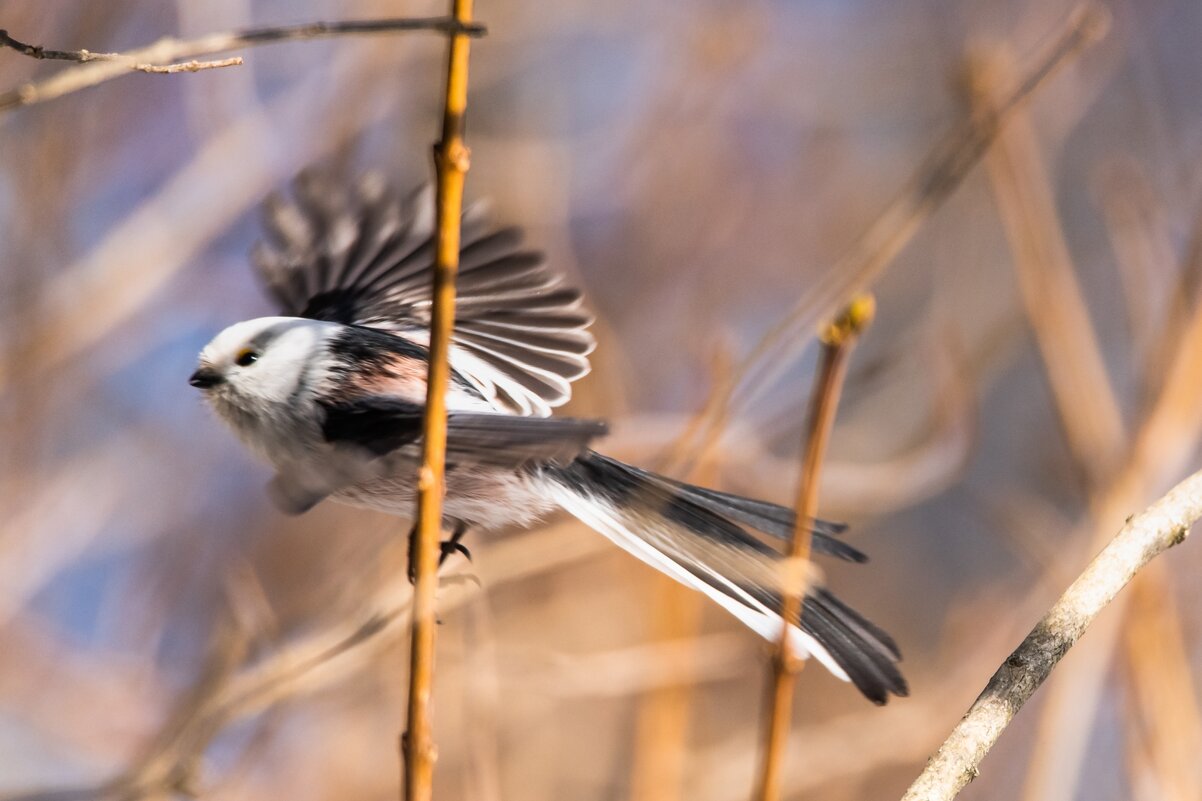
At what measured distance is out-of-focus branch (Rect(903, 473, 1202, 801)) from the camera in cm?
68

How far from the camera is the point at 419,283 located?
4.95 feet

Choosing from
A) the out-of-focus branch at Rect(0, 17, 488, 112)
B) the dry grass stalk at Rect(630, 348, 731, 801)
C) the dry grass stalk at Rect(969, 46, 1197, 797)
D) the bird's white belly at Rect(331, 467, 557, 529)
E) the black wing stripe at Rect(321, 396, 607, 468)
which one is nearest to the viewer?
the out-of-focus branch at Rect(0, 17, 488, 112)

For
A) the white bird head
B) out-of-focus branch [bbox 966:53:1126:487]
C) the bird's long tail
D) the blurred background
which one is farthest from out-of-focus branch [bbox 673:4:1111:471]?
the white bird head

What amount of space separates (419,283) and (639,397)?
1199 mm

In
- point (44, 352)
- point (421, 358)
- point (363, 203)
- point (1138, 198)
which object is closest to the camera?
point (421, 358)

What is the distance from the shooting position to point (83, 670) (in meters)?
2.06

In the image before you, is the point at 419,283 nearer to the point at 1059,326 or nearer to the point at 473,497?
the point at 473,497

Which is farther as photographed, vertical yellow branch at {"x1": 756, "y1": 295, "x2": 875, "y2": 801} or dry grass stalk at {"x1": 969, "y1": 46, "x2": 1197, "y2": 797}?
dry grass stalk at {"x1": 969, "y1": 46, "x2": 1197, "y2": 797}

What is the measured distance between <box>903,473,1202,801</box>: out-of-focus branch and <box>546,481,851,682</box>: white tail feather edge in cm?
19

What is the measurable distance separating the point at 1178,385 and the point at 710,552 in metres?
0.69

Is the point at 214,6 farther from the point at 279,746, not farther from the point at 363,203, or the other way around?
the point at 279,746

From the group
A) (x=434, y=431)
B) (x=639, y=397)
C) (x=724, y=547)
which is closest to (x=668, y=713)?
(x=724, y=547)

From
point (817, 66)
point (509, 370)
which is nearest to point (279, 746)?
point (509, 370)

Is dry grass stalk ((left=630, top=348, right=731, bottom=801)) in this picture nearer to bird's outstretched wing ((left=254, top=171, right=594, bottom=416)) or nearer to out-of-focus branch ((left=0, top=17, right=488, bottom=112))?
bird's outstretched wing ((left=254, top=171, right=594, bottom=416))
